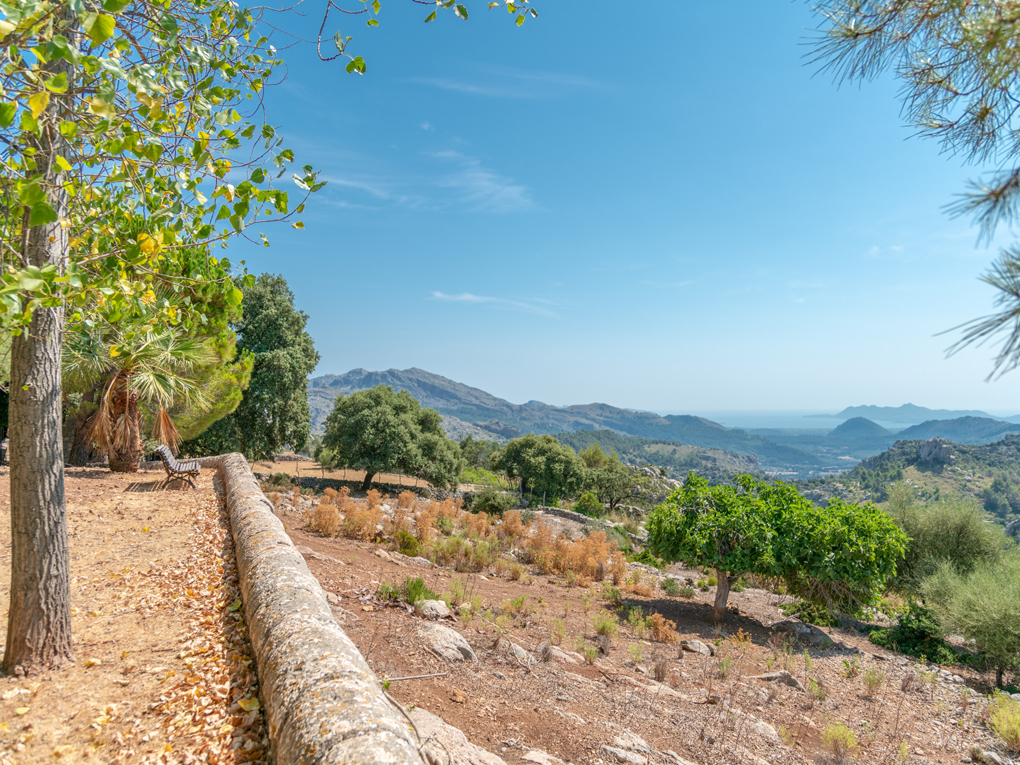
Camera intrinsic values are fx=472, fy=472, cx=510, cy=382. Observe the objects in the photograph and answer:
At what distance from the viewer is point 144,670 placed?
3.49m

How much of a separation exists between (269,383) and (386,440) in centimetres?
745

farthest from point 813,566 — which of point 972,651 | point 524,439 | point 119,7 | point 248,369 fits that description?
point 524,439

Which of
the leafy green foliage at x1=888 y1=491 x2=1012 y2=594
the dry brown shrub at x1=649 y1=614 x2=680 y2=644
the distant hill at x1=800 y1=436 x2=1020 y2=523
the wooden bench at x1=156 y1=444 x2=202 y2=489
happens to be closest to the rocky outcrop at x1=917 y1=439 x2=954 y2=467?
the distant hill at x1=800 y1=436 x2=1020 y2=523

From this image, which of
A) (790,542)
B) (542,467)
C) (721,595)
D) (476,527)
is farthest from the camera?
(542,467)

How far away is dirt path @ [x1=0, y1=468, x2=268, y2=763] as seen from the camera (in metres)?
2.77

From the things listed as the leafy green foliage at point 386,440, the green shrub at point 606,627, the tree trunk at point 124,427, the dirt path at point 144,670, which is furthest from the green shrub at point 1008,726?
the leafy green foliage at point 386,440

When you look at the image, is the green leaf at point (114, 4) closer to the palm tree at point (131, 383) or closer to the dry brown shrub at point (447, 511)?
the palm tree at point (131, 383)

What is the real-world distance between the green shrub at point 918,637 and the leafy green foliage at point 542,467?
951 inches

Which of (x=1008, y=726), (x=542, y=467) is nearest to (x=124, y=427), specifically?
(x=1008, y=726)

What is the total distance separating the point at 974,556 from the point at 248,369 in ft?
73.4

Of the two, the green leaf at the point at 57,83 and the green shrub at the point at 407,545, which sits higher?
the green leaf at the point at 57,83

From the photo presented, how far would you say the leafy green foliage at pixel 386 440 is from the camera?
87.5ft

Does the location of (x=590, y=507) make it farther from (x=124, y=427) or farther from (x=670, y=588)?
(x=124, y=427)

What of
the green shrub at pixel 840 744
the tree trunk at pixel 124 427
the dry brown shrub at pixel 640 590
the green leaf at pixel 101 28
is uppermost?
the green leaf at pixel 101 28
